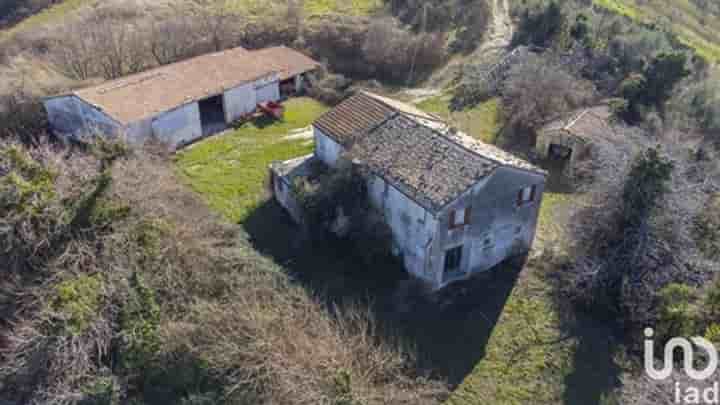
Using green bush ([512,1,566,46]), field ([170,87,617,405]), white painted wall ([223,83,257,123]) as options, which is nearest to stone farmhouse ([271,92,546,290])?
field ([170,87,617,405])

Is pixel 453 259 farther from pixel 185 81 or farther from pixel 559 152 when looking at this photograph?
pixel 185 81

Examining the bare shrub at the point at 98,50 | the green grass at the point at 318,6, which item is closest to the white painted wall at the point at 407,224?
the bare shrub at the point at 98,50

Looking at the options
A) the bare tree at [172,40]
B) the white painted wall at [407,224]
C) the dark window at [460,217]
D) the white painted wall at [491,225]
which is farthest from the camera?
the bare tree at [172,40]

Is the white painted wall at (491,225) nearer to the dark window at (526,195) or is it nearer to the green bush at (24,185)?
the dark window at (526,195)

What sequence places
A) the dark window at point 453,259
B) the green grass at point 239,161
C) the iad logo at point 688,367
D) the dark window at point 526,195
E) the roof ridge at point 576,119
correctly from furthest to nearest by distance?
the roof ridge at point 576,119, the green grass at point 239,161, the dark window at point 526,195, the dark window at point 453,259, the iad logo at point 688,367

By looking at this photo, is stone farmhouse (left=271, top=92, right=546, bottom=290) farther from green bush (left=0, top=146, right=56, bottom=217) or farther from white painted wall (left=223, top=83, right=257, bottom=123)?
white painted wall (left=223, top=83, right=257, bottom=123)

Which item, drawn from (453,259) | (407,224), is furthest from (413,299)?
(407,224)
